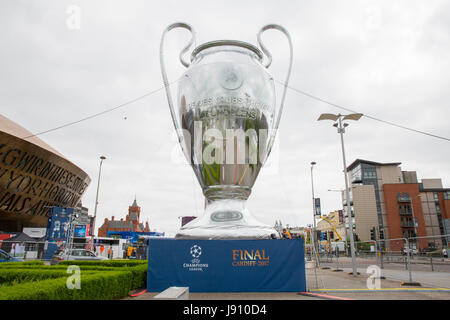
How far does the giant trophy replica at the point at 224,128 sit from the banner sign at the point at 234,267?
44 cm

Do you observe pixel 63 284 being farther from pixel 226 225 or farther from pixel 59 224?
pixel 59 224

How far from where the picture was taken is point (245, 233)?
916cm

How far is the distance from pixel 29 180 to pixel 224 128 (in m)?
31.8

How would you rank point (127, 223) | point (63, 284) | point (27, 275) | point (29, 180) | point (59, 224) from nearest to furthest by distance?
point (63, 284)
point (27, 275)
point (59, 224)
point (29, 180)
point (127, 223)

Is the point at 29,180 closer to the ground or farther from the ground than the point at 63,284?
farther from the ground

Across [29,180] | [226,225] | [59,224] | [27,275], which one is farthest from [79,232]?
[226,225]

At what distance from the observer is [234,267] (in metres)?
9.01

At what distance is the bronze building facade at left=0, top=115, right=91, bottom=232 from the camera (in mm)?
30000

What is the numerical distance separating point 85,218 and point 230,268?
430ft

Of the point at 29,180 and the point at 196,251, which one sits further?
the point at 29,180

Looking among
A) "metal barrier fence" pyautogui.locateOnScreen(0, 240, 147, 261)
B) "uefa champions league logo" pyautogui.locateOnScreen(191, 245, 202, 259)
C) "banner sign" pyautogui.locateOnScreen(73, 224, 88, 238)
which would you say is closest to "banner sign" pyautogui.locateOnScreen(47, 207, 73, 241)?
"metal barrier fence" pyautogui.locateOnScreen(0, 240, 147, 261)

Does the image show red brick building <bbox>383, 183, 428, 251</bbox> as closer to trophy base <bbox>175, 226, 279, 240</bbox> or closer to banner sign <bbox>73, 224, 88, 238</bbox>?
banner sign <bbox>73, 224, 88, 238</bbox>
